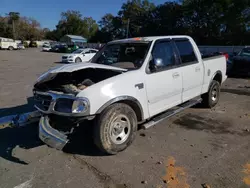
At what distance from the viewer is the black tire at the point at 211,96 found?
6.06 metres

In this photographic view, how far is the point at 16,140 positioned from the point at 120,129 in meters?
2.08

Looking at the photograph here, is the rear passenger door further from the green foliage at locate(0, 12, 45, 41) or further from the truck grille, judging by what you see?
the green foliage at locate(0, 12, 45, 41)

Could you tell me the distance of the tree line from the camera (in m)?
36.9

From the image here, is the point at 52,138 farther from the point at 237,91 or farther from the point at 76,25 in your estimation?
the point at 76,25

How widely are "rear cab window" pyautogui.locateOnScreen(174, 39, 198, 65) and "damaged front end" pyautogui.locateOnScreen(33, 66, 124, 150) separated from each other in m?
1.70

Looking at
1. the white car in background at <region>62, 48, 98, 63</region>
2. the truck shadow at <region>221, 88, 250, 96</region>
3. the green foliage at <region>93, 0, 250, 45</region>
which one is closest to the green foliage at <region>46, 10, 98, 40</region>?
the green foliage at <region>93, 0, 250, 45</region>

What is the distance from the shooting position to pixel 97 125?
338 cm

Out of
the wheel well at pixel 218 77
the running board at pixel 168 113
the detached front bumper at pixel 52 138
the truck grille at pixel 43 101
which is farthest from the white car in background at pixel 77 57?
the detached front bumper at pixel 52 138

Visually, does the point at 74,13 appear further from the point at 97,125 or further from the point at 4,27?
the point at 97,125

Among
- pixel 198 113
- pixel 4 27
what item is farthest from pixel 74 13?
pixel 198 113

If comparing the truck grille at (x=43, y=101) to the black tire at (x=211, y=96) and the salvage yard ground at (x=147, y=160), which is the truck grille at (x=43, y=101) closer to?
the salvage yard ground at (x=147, y=160)

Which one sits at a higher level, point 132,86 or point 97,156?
point 132,86

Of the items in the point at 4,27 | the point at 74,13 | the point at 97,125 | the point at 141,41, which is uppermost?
the point at 74,13

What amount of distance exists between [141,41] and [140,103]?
1.45 m
